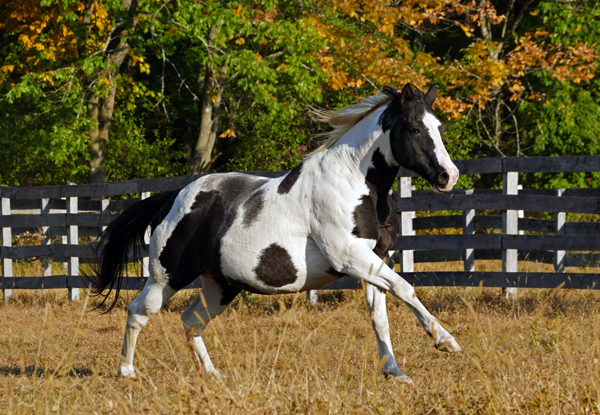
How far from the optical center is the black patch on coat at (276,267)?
4.96 meters

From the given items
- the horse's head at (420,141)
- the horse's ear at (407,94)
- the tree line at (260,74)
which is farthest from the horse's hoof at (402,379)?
the tree line at (260,74)

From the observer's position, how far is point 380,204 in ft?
16.4

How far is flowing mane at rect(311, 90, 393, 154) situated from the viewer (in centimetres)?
516

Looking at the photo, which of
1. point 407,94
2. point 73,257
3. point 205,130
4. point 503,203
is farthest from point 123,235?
point 205,130

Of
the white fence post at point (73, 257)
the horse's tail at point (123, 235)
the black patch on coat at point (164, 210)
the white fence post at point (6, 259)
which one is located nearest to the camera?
the black patch on coat at point (164, 210)

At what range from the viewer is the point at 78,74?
16016mm

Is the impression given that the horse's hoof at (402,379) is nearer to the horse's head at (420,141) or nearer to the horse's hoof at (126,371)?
the horse's head at (420,141)

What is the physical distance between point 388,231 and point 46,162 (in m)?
16.1

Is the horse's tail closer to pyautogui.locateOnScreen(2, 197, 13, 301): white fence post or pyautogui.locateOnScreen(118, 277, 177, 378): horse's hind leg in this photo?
pyautogui.locateOnScreen(118, 277, 177, 378): horse's hind leg

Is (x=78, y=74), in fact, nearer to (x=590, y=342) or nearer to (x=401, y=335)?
(x=401, y=335)

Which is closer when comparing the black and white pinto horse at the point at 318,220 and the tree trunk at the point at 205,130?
the black and white pinto horse at the point at 318,220

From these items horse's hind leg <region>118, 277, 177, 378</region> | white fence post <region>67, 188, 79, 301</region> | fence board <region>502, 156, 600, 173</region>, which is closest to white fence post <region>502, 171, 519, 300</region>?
fence board <region>502, 156, 600, 173</region>

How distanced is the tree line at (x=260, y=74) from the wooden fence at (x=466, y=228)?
488 cm

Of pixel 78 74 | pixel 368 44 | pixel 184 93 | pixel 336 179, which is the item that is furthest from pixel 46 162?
pixel 336 179
